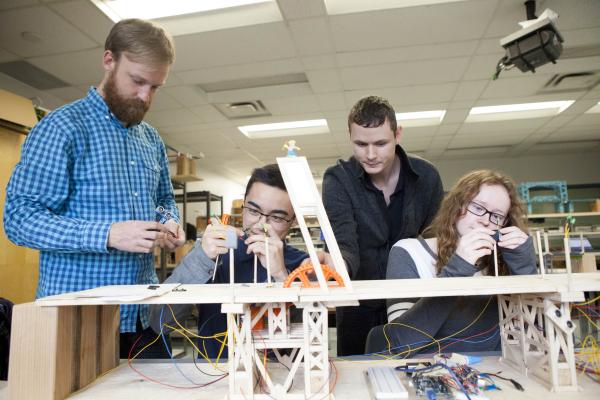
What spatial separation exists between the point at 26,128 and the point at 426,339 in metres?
4.14

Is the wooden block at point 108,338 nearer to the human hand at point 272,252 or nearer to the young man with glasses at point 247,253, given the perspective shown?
the young man with glasses at point 247,253

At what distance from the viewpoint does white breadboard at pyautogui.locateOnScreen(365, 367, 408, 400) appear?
1.11 metres

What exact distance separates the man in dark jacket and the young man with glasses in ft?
1.53

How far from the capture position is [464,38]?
171 inches

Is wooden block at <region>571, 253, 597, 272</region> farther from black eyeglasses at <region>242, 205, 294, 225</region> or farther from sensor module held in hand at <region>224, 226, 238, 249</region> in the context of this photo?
sensor module held in hand at <region>224, 226, 238, 249</region>

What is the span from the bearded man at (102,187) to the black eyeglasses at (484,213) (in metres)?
1.43

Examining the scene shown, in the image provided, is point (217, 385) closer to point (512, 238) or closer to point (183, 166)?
point (512, 238)

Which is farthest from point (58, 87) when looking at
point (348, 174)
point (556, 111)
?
point (556, 111)

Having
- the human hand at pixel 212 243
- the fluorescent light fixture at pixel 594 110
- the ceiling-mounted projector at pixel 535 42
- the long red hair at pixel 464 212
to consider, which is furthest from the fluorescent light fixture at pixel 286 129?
the human hand at pixel 212 243

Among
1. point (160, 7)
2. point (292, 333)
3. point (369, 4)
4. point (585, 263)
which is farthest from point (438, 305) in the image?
point (585, 263)

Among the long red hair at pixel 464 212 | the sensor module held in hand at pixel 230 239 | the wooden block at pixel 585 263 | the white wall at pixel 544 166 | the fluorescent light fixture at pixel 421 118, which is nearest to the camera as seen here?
the sensor module held in hand at pixel 230 239

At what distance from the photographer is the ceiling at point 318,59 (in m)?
3.85

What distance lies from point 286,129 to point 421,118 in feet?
8.33

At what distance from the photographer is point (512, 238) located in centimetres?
170
